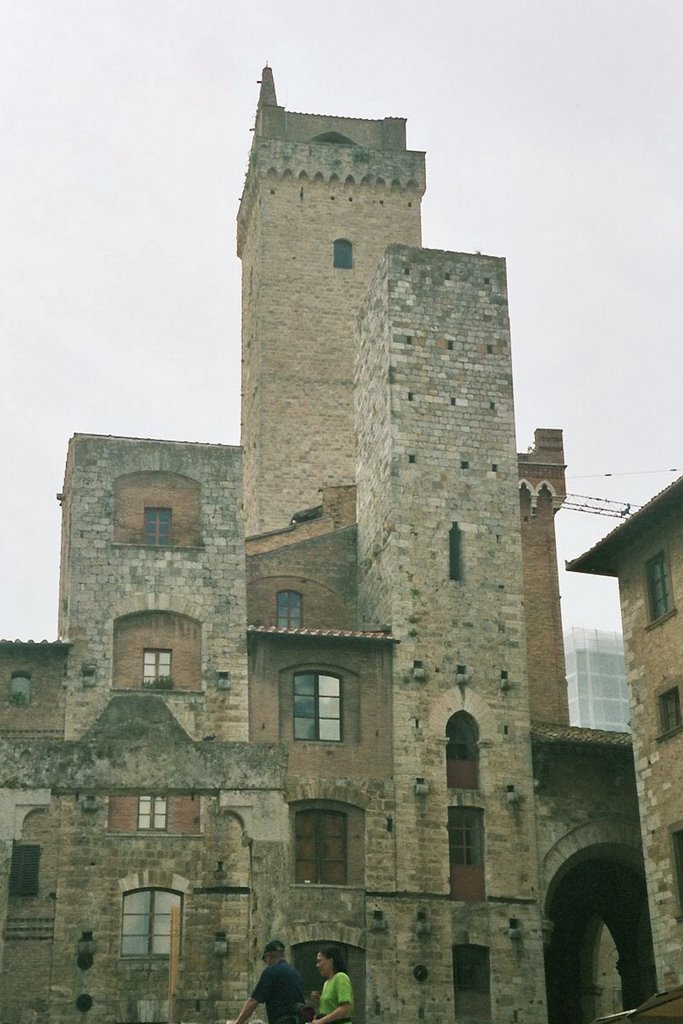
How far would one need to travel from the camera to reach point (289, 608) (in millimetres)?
38812

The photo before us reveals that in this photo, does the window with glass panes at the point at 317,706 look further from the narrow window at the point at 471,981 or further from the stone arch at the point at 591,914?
the stone arch at the point at 591,914

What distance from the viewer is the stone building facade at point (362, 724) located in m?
31.9

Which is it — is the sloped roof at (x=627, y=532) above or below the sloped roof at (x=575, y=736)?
above

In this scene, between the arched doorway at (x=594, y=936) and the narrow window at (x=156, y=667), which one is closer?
the narrow window at (x=156, y=667)

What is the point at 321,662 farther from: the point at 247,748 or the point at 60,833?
the point at 247,748

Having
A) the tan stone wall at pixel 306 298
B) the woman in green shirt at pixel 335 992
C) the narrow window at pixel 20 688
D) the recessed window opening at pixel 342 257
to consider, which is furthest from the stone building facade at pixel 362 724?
the woman in green shirt at pixel 335 992

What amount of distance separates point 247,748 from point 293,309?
29.7 m

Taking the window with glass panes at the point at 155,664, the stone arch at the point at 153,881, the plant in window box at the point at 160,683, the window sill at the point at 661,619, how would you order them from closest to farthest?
the window sill at the point at 661,619
the stone arch at the point at 153,881
the plant in window box at the point at 160,683
the window with glass panes at the point at 155,664

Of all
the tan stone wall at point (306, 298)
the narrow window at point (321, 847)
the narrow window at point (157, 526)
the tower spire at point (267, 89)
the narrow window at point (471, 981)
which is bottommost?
the narrow window at point (471, 981)

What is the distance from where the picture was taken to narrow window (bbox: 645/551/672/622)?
3077 cm

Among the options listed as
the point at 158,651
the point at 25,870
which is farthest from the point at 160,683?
the point at 25,870

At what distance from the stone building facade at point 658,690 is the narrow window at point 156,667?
9541mm

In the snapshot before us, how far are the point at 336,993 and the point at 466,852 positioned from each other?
774 inches

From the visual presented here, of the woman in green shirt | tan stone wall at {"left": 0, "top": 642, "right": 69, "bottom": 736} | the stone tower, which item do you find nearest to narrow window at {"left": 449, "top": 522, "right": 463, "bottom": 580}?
tan stone wall at {"left": 0, "top": 642, "right": 69, "bottom": 736}
